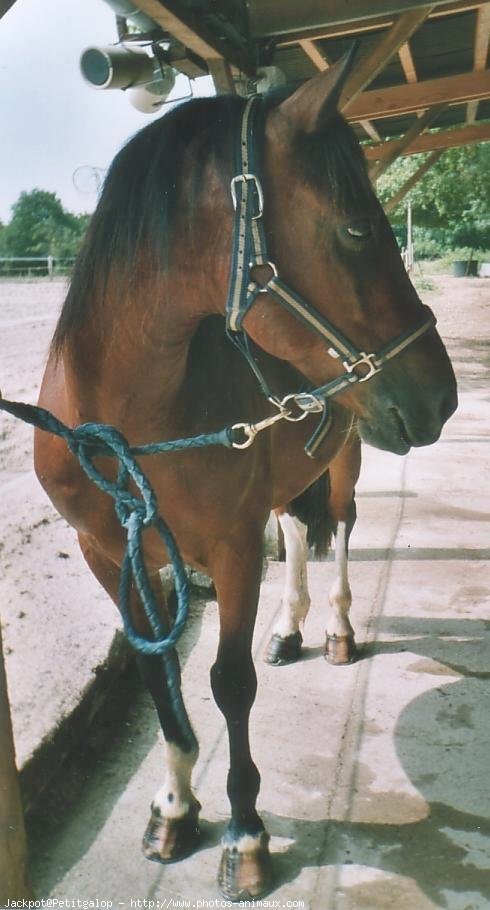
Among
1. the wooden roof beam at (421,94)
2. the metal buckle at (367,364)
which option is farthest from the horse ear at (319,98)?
the wooden roof beam at (421,94)

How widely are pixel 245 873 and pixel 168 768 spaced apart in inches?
14.9

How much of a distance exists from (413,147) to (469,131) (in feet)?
1.83

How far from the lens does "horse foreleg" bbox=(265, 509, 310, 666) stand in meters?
3.41

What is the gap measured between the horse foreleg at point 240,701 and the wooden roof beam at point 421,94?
3.89 meters

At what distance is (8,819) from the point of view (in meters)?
1.50

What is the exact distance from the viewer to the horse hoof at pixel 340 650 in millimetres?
3363

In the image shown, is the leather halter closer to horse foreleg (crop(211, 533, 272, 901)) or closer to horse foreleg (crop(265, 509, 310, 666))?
horse foreleg (crop(211, 533, 272, 901))

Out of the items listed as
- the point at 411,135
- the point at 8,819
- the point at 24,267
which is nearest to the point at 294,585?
the point at 8,819

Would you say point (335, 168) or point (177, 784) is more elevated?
point (335, 168)

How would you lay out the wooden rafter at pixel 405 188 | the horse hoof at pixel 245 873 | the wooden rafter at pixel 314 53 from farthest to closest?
the wooden rafter at pixel 405 188 → the wooden rafter at pixel 314 53 → the horse hoof at pixel 245 873

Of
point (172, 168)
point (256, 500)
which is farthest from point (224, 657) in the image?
point (172, 168)

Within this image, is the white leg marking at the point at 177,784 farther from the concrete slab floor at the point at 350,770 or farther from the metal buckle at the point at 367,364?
the metal buckle at the point at 367,364

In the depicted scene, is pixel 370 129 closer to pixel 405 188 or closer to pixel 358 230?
pixel 405 188

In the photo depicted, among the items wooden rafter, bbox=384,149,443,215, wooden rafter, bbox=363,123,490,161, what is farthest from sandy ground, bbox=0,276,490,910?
wooden rafter, bbox=363,123,490,161
